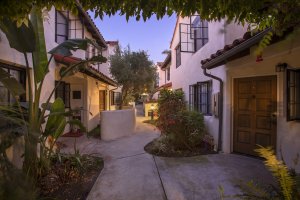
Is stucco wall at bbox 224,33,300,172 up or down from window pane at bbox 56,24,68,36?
down

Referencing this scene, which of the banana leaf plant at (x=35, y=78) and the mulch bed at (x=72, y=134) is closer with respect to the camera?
the banana leaf plant at (x=35, y=78)

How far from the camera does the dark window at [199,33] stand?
9266 mm

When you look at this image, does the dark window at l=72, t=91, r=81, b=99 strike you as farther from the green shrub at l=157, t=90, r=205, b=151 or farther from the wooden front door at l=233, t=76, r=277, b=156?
the wooden front door at l=233, t=76, r=277, b=156

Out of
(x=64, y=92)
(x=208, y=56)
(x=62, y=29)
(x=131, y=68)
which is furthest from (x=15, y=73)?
(x=131, y=68)

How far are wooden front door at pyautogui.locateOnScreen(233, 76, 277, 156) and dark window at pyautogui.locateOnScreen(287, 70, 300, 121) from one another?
774 mm

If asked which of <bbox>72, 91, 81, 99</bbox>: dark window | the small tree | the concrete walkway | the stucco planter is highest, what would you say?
the small tree

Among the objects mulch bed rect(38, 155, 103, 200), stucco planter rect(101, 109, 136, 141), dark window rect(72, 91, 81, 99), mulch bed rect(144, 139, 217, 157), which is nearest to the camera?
mulch bed rect(38, 155, 103, 200)

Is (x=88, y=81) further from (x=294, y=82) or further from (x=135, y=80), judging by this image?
(x=294, y=82)

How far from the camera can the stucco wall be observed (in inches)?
193

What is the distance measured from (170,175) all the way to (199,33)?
7148 millimetres

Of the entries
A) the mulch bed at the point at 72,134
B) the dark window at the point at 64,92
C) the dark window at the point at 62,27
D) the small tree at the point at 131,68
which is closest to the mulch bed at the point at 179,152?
the mulch bed at the point at 72,134

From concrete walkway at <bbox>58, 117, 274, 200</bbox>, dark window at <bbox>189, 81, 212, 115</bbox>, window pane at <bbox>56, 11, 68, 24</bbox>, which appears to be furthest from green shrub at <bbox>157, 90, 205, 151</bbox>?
window pane at <bbox>56, 11, 68, 24</bbox>

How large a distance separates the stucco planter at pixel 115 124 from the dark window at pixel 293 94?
7.09 meters

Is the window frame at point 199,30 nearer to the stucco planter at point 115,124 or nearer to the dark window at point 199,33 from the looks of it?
the dark window at point 199,33
